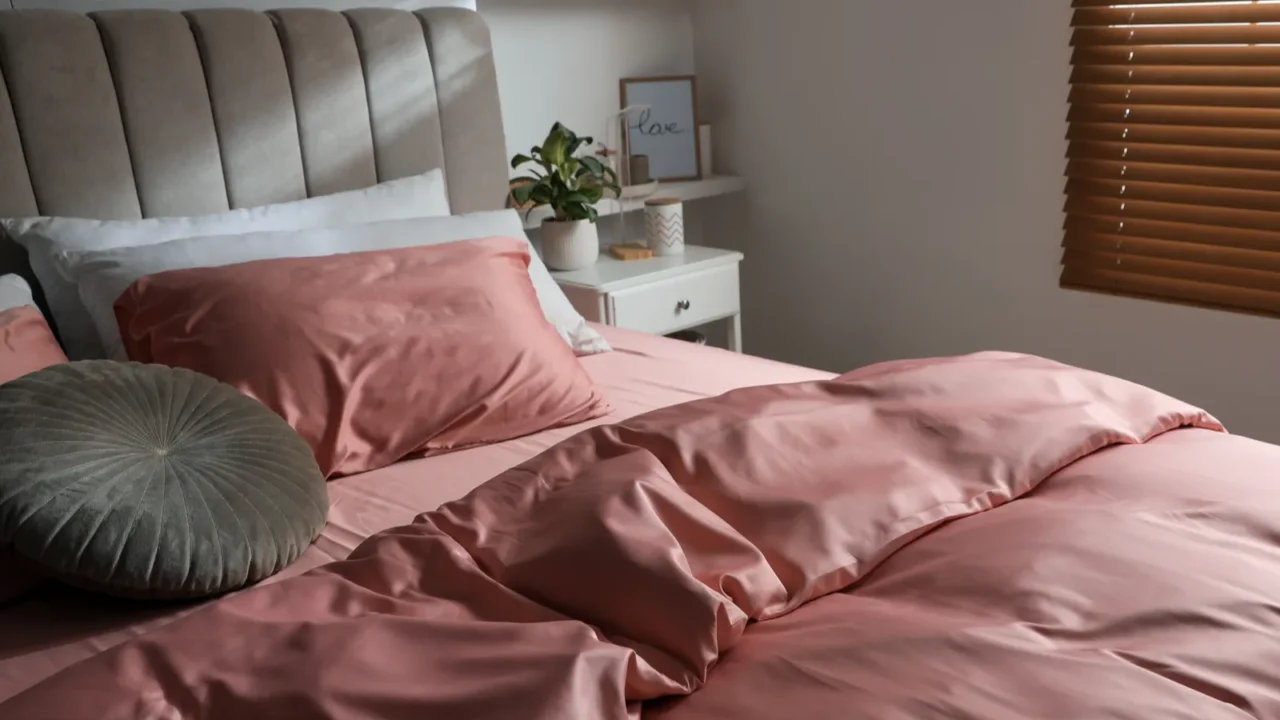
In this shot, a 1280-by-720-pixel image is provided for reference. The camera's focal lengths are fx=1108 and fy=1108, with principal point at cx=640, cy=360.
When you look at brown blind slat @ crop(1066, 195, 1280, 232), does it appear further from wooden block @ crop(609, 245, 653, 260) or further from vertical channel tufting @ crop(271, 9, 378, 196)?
vertical channel tufting @ crop(271, 9, 378, 196)

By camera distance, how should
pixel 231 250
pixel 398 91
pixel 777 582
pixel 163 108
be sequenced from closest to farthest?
pixel 777 582 → pixel 231 250 → pixel 163 108 → pixel 398 91

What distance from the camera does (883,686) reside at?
913 millimetres

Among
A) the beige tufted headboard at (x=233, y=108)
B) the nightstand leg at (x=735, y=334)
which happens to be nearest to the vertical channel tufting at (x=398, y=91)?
the beige tufted headboard at (x=233, y=108)

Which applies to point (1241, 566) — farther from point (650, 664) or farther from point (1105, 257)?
point (1105, 257)

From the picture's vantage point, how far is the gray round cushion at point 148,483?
Answer: 1204 mm

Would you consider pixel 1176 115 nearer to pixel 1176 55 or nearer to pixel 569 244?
pixel 1176 55

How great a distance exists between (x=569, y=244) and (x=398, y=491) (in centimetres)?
122

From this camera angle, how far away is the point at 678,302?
2775 mm

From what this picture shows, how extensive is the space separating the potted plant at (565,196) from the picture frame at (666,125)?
38 centimetres

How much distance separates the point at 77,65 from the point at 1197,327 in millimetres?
2309

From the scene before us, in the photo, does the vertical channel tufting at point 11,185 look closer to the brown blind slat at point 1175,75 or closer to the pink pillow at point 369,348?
the pink pillow at point 369,348

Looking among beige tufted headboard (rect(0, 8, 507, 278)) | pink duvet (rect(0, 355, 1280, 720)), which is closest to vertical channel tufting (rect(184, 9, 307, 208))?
beige tufted headboard (rect(0, 8, 507, 278))

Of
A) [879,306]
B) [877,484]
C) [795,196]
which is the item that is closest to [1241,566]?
[877,484]

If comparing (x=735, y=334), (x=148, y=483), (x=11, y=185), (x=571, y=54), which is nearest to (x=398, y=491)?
(x=148, y=483)
